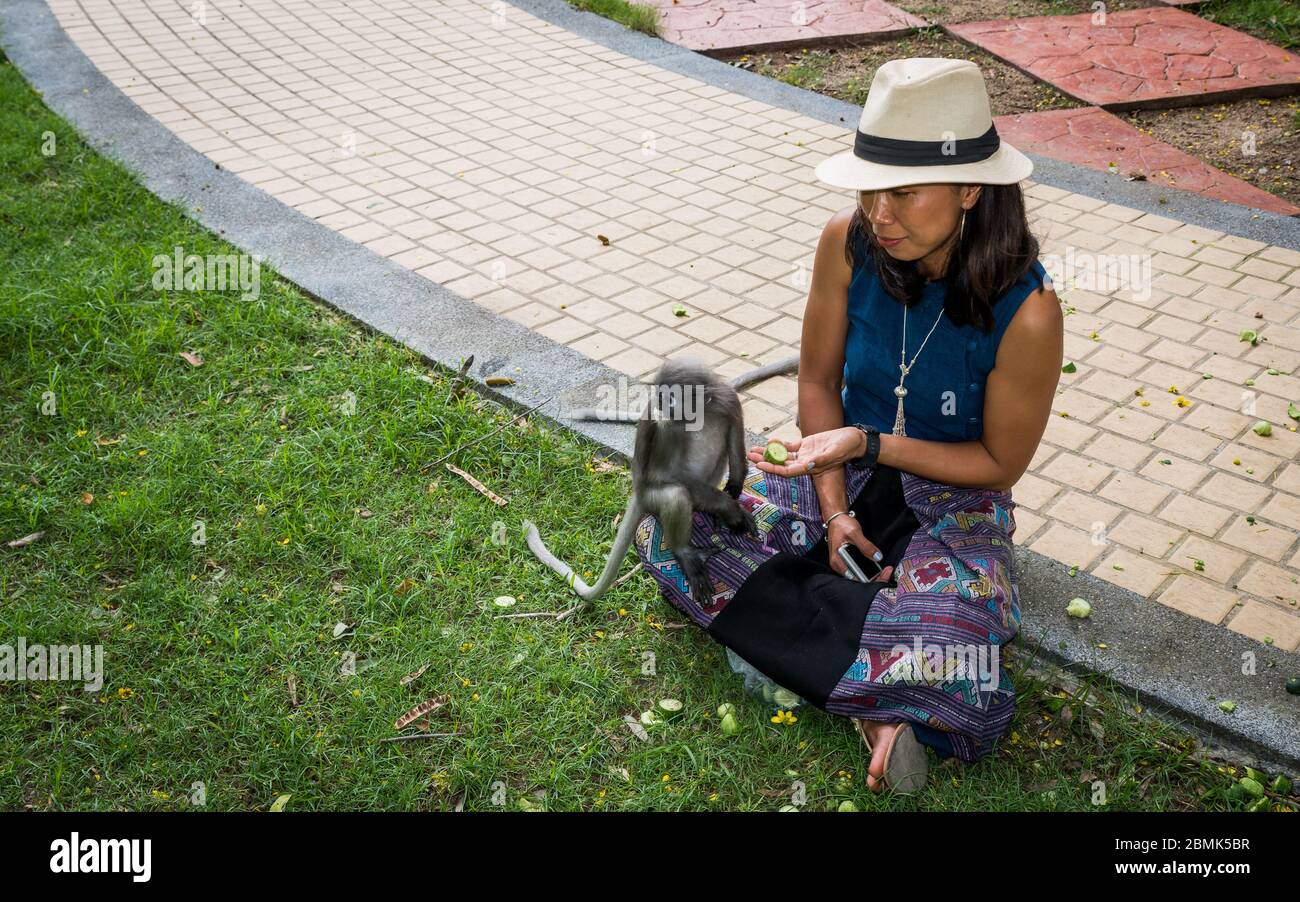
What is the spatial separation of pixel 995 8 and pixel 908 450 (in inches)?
329

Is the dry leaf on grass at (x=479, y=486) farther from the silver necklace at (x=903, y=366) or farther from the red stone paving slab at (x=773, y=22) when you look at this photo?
the red stone paving slab at (x=773, y=22)

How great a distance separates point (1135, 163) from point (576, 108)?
408 cm

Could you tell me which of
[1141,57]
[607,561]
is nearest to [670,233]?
[607,561]

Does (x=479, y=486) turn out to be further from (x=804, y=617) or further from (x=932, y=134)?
(x=932, y=134)

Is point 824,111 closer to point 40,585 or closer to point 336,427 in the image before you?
point 336,427

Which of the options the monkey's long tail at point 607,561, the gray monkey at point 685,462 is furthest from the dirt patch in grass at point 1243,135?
the monkey's long tail at point 607,561

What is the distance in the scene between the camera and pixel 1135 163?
761 centimetres

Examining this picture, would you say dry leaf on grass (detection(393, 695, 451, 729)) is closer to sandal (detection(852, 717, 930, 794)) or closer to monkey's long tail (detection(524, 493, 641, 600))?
monkey's long tail (detection(524, 493, 641, 600))

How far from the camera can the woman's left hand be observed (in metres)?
3.39

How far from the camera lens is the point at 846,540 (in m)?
3.81

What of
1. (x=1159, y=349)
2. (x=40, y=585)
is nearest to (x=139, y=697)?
→ (x=40, y=585)

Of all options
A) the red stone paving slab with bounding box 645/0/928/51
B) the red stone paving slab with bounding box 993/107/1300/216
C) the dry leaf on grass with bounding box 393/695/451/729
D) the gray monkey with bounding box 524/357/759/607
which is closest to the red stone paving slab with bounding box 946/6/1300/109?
the red stone paving slab with bounding box 993/107/1300/216

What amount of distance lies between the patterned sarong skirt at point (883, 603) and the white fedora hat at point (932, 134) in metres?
1.04

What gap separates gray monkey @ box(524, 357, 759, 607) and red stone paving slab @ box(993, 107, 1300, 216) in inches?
188
